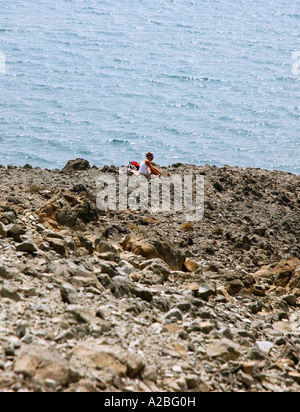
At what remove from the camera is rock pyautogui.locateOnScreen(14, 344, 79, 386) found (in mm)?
6023

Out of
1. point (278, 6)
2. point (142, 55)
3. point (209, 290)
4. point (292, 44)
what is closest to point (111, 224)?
point (209, 290)

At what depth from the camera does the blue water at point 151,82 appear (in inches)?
1287

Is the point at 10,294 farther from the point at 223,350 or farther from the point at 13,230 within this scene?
the point at 223,350

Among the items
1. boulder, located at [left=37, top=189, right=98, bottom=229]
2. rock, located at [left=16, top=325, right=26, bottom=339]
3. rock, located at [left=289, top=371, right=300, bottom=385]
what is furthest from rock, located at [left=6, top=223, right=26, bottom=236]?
rock, located at [left=289, top=371, right=300, bottom=385]

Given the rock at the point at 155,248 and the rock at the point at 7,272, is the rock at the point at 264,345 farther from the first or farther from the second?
the rock at the point at 7,272

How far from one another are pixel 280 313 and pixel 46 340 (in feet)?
15.3

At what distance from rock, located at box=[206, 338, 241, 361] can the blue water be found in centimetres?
2154

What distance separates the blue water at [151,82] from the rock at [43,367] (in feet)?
74.2


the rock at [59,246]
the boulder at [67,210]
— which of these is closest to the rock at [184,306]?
the rock at [59,246]

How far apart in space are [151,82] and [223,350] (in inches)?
1529

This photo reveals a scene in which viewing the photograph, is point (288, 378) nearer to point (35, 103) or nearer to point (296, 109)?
point (35, 103)

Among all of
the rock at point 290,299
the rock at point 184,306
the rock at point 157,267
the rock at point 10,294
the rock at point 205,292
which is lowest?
the rock at point 290,299

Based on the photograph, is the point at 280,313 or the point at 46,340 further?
the point at 280,313

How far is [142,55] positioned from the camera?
169 feet
